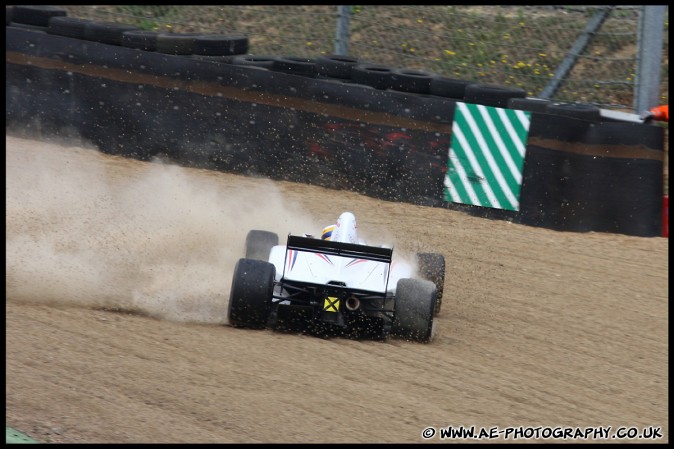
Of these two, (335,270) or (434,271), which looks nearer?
(335,270)

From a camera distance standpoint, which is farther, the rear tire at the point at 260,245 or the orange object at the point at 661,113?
the orange object at the point at 661,113

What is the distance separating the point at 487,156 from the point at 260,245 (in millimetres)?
3762

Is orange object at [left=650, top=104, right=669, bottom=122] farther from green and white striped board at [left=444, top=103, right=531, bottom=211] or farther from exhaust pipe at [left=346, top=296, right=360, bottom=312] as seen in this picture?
exhaust pipe at [left=346, top=296, right=360, bottom=312]

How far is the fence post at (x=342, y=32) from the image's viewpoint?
13.1 m

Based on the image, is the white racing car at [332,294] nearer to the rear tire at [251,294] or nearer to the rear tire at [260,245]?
the rear tire at [251,294]

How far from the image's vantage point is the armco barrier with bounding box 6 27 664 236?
10664mm

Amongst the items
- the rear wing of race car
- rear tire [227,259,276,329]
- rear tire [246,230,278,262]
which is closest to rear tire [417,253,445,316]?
the rear wing of race car

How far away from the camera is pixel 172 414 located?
5.26 metres

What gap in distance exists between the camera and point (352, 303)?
7.09 metres

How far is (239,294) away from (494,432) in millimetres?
2295

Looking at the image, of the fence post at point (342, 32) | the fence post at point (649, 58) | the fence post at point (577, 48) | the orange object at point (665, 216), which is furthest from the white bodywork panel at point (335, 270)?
the fence post at point (342, 32)

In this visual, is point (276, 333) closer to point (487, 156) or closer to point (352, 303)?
point (352, 303)

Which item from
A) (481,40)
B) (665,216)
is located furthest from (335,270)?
(481,40)

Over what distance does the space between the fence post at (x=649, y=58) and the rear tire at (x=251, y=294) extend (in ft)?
21.3
